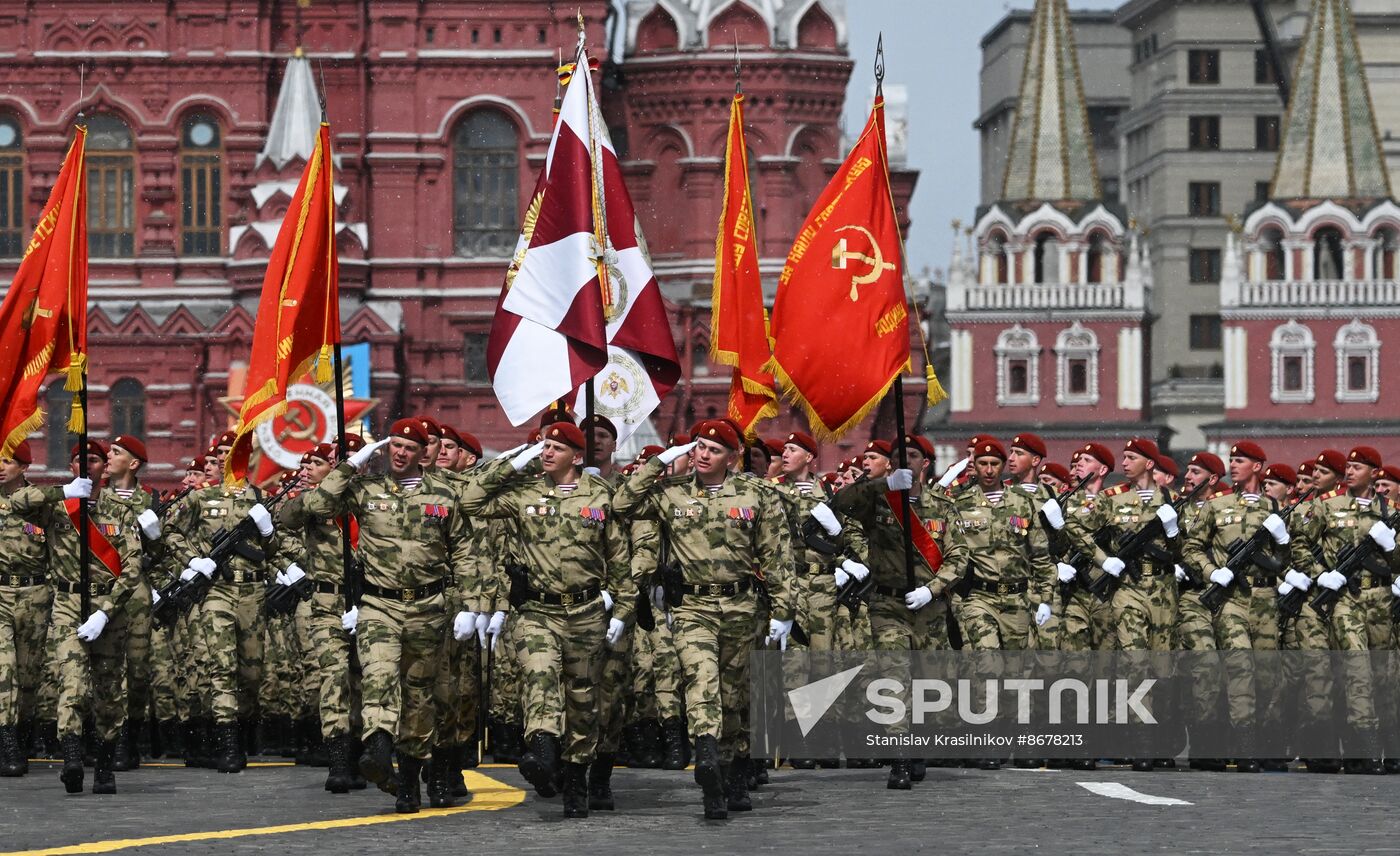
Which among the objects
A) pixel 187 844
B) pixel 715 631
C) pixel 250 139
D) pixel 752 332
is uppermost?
pixel 250 139

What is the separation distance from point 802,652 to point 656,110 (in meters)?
38.8

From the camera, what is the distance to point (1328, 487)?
1808 centimetres

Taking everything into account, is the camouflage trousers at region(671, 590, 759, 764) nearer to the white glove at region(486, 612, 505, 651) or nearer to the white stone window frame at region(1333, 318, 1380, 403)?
the white glove at region(486, 612, 505, 651)

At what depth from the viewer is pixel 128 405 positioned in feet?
167

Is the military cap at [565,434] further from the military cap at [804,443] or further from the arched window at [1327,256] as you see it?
the arched window at [1327,256]

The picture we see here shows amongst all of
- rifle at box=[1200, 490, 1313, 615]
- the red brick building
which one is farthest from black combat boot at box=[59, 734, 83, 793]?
the red brick building

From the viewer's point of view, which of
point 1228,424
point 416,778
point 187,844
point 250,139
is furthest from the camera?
point 1228,424

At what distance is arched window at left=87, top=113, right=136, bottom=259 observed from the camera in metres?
51.3

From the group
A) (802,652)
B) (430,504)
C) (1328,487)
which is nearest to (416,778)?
(430,504)

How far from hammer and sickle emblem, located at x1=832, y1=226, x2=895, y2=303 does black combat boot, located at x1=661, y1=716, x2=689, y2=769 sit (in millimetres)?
2729

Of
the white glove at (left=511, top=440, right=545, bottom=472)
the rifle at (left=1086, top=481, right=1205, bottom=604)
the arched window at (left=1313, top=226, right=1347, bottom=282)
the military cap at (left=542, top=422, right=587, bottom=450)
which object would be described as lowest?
the rifle at (left=1086, top=481, right=1205, bottom=604)

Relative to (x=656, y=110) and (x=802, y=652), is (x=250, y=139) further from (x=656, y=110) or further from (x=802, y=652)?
(x=802, y=652)

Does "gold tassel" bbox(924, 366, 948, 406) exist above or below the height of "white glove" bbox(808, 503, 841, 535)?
above

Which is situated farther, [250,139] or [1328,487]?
[250,139]
